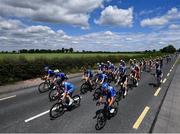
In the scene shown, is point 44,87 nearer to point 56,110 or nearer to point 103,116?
point 56,110

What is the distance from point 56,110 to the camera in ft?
36.2

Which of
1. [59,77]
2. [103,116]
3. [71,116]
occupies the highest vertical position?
[59,77]

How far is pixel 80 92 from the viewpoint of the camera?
17000 millimetres

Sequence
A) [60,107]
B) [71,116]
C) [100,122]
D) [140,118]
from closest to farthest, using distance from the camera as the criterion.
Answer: [100,122] → [140,118] → [71,116] → [60,107]

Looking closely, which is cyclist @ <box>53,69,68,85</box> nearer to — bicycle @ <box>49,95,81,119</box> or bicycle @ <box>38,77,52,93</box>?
bicycle @ <box>38,77,52,93</box>

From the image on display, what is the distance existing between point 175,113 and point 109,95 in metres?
3.64

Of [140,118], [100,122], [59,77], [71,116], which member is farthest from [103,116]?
[59,77]

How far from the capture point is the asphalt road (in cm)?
900

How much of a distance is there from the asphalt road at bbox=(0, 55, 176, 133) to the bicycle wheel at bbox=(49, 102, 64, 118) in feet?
0.79

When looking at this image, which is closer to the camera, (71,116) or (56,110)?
(71,116)

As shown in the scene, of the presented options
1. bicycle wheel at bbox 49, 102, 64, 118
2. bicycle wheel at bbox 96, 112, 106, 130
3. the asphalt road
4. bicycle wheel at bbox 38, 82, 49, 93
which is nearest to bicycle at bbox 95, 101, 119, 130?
bicycle wheel at bbox 96, 112, 106, 130

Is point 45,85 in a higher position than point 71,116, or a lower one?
higher

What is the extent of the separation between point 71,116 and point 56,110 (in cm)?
85

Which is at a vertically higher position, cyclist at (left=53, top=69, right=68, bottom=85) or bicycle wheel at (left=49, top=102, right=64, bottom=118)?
cyclist at (left=53, top=69, right=68, bottom=85)
